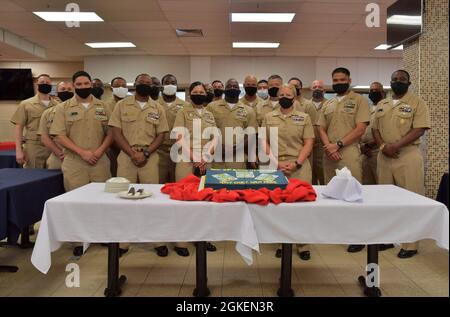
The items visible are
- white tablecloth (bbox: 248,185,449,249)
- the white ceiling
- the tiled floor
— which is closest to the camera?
white tablecloth (bbox: 248,185,449,249)

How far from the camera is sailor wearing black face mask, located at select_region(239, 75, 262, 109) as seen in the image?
14.7ft

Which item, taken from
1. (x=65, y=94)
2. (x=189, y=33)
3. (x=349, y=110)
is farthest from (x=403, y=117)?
(x=189, y=33)

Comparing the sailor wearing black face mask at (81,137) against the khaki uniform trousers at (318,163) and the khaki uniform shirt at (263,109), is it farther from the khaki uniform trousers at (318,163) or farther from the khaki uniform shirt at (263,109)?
the khaki uniform trousers at (318,163)

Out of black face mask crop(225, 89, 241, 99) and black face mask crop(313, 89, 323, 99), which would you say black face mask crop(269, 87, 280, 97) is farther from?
black face mask crop(313, 89, 323, 99)

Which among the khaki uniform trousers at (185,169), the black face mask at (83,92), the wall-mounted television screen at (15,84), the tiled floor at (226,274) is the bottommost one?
the tiled floor at (226,274)

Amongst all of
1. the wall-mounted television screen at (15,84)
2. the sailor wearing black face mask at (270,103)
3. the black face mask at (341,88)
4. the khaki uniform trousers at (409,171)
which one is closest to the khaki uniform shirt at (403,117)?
the khaki uniform trousers at (409,171)

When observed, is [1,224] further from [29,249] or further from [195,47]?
[195,47]

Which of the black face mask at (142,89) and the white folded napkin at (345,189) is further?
the black face mask at (142,89)

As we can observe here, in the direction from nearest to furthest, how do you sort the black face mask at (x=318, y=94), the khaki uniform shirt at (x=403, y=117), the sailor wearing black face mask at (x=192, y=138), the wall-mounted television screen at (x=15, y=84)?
the khaki uniform shirt at (x=403, y=117)
the sailor wearing black face mask at (x=192, y=138)
the black face mask at (x=318, y=94)
the wall-mounted television screen at (x=15, y=84)

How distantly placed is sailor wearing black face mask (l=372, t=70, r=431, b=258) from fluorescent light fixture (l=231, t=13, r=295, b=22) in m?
3.27

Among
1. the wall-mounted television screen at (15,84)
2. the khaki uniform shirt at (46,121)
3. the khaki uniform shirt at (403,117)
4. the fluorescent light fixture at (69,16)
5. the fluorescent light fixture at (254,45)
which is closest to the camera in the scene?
the khaki uniform shirt at (403,117)

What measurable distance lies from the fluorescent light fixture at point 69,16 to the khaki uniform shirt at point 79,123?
11.3 ft

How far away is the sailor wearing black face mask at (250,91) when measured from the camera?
14.7ft

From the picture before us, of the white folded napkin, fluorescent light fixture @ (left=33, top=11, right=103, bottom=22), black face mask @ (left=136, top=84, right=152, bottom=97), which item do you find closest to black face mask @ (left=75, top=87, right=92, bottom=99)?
black face mask @ (left=136, top=84, right=152, bottom=97)
